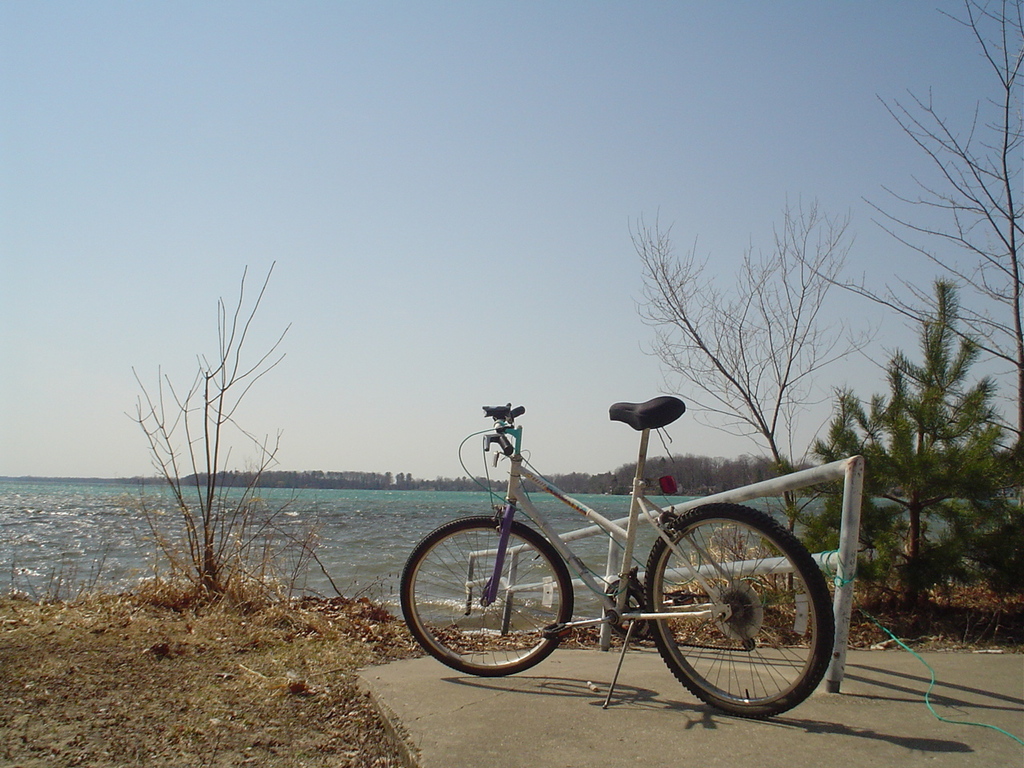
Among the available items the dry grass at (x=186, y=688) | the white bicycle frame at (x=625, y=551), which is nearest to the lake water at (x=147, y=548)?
the white bicycle frame at (x=625, y=551)

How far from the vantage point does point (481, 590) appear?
143 inches

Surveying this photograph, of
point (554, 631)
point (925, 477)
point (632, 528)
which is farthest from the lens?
point (925, 477)

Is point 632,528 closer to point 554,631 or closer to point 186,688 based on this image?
point 554,631

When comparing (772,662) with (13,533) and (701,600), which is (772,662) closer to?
(701,600)

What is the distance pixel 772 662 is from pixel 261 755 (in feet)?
5.94

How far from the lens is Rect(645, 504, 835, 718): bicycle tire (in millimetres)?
2426

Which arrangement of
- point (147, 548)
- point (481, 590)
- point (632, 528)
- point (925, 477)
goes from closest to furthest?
point (632, 528)
point (481, 590)
point (925, 477)
point (147, 548)

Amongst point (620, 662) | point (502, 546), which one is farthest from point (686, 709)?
point (502, 546)

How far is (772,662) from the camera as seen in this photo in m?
2.72

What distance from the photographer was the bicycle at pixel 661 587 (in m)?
2.55

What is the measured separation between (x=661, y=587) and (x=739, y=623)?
322 millimetres

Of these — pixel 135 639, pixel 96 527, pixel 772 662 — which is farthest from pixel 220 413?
pixel 96 527

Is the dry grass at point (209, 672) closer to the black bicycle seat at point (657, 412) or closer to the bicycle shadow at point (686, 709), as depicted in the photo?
the bicycle shadow at point (686, 709)

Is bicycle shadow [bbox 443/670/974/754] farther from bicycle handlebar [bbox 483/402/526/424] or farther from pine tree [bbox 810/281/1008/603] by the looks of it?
pine tree [bbox 810/281/1008/603]
